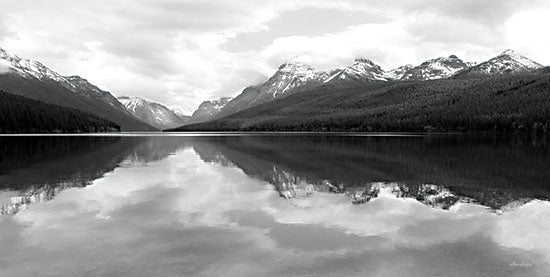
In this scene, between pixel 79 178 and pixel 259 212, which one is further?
pixel 79 178

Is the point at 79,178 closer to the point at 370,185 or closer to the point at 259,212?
the point at 259,212

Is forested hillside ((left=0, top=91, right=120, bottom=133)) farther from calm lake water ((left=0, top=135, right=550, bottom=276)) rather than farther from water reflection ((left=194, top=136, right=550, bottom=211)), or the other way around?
calm lake water ((left=0, top=135, right=550, bottom=276))

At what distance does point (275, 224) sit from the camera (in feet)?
68.5

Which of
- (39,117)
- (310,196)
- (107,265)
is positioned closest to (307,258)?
(107,265)

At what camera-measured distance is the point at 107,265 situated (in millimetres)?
14609

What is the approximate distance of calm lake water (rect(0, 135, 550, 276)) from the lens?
14.8 metres

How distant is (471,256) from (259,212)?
36.1 feet

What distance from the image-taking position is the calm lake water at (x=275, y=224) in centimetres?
1480

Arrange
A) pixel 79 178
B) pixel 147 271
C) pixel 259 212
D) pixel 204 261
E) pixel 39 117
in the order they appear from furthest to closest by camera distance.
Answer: pixel 39 117 → pixel 79 178 → pixel 259 212 → pixel 204 261 → pixel 147 271

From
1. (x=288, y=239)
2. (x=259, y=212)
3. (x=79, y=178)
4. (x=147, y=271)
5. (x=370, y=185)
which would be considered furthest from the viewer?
(x=79, y=178)
